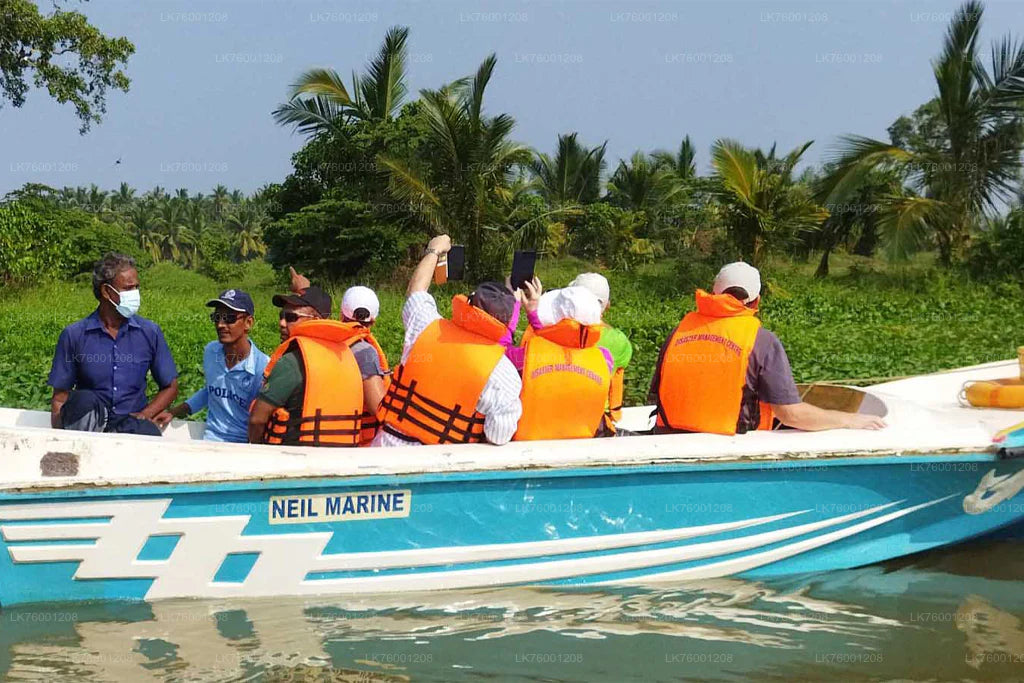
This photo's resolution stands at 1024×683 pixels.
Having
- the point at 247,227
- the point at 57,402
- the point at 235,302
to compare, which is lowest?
the point at 57,402

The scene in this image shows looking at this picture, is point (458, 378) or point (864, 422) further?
point (864, 422)

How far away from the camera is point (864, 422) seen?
15.2 ft

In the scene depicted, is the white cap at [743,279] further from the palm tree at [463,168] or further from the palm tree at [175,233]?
the palm tree at [175,233]

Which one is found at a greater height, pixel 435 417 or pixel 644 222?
pixel 644 222

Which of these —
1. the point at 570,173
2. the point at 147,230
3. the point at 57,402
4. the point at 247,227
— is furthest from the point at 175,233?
the point at 57,402

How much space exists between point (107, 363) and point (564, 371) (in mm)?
2068

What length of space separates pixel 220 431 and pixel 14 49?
12216 millimetres

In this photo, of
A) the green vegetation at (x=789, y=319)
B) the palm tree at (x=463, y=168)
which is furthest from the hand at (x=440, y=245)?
the palm tree at (x=463, y=168)

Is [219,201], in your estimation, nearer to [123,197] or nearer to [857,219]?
[123,197]

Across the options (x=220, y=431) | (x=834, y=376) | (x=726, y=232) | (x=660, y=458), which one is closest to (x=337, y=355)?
(x=220, y=431)

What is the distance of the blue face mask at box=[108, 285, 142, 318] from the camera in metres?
4.54

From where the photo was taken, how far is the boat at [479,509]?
395 centimetres

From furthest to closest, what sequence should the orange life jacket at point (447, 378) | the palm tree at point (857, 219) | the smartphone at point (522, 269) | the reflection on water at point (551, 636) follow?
the palm tree at point (857, 219) → the smartphone at point (522, 269) → the orange life jacket at point (447, 378) → the reflection on water at point (551, 636)

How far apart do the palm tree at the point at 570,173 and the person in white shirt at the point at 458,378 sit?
1696cm
